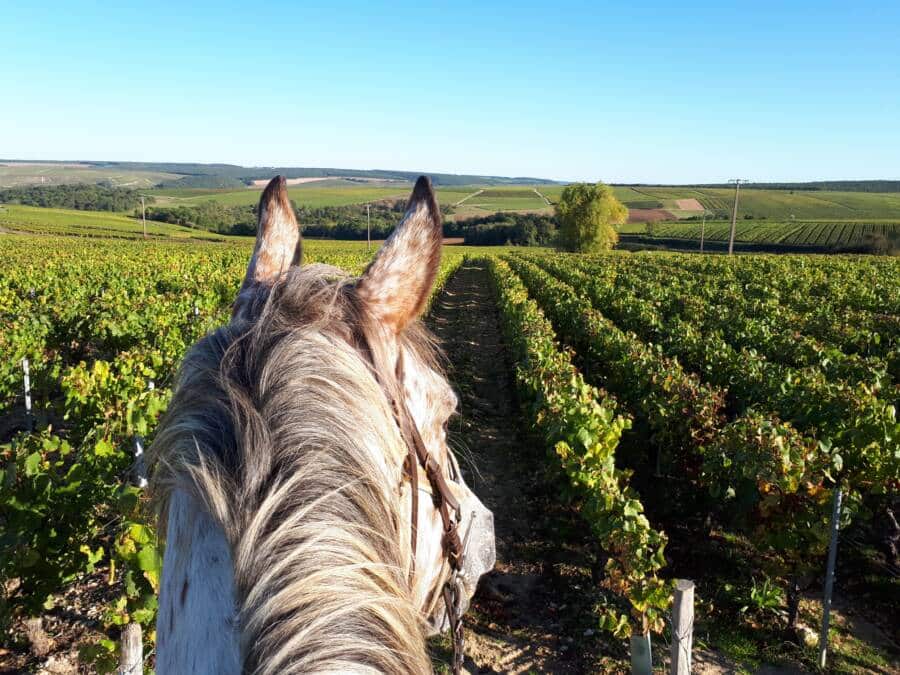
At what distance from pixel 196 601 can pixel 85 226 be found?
78.3m

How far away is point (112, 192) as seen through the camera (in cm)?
10981

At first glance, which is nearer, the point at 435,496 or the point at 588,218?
the point at 435,496

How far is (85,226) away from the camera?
65.8 metres

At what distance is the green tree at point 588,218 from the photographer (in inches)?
2511

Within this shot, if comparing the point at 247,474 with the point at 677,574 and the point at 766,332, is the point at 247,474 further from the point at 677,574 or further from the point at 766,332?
the point at 766,332

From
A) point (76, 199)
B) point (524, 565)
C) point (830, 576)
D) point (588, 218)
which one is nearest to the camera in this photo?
point (830, 576)

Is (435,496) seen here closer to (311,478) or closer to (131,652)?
(311,478)

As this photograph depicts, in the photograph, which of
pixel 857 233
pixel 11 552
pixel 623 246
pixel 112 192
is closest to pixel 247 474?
pixel 11 552

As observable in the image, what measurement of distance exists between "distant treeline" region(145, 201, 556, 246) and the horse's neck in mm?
70858

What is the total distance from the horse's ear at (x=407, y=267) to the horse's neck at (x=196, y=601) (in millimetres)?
463

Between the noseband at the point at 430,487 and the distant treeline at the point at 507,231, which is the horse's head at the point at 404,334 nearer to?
the noseband at the point at 430,487

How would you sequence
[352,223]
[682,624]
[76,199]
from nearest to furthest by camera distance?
[682,624], [352,223], [76,199]

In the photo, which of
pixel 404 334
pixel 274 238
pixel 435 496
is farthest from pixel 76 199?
pixel 435 496

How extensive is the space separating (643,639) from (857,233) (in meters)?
79.9
